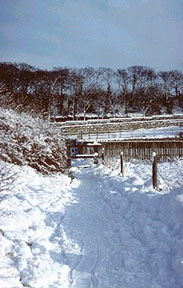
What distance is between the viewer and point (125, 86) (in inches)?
2584

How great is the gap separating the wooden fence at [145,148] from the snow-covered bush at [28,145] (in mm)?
5743

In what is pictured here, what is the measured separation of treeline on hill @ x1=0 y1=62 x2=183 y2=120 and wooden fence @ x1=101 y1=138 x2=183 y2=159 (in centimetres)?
3238

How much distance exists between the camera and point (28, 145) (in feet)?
36.4

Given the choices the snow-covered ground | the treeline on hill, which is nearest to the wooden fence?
the snow-covered ground

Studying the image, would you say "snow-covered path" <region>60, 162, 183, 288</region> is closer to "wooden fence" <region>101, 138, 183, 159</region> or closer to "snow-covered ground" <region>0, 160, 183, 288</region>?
"snow-covered ground" <region>0, 160, 183, 288</region>

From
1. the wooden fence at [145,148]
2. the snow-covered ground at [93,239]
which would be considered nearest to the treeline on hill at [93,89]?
the wooden fence at [145,148]

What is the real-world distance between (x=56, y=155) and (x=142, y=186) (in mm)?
5730

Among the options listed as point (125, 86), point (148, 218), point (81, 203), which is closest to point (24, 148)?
point (81, 203)

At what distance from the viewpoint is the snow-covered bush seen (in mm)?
10469

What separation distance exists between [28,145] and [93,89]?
4979cm

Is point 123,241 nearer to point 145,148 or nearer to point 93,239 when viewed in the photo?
point 93,239

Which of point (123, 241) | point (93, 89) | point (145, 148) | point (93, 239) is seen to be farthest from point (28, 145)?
point (93, 89)

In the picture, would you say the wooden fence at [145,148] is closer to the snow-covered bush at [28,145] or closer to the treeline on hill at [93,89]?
the snow-covered bush at [28,145]

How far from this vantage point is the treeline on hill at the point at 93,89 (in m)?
53.8
